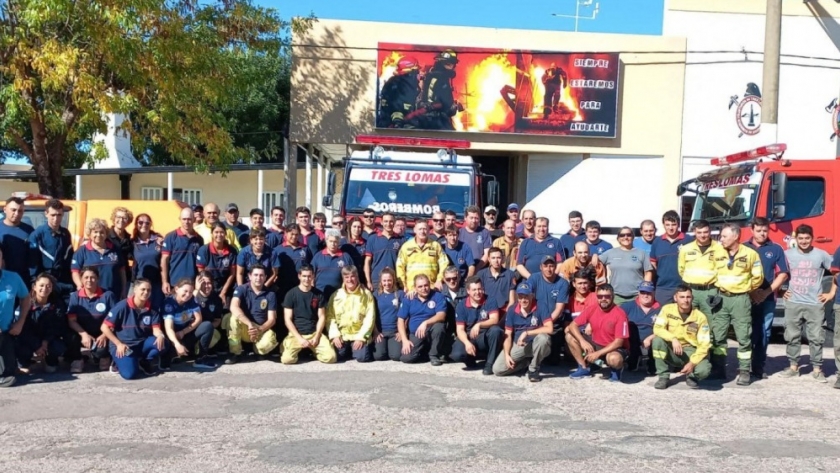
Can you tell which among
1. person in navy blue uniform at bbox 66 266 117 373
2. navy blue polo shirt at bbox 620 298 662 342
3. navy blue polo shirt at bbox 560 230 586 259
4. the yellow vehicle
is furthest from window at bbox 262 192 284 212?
navy blue polo shirt at bbox 620 298 662 342

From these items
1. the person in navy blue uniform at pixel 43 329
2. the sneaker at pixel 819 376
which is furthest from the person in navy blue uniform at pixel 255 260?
the sneaker at pixel 819 376

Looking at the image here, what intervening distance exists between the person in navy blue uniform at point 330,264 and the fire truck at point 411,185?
5.99 ft

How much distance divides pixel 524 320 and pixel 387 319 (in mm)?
1662

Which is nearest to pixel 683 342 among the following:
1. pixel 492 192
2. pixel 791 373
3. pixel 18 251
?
pixel 791 373

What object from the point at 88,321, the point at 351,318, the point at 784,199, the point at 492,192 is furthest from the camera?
the point at 492,192

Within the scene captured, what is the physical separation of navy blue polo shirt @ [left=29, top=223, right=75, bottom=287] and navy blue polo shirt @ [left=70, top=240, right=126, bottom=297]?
0.70 feet

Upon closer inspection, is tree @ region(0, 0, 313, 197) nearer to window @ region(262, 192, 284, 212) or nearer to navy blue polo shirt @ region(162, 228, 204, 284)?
navy blue polo shirt @ region(162, 228, 204, 284)

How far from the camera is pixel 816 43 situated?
19.1m

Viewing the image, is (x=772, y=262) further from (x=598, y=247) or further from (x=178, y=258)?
(x=178, y=258)

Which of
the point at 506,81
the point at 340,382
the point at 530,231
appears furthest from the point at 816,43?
the point at 340,382

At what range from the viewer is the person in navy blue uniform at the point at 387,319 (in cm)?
891

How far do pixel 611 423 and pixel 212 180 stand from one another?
22.6 m

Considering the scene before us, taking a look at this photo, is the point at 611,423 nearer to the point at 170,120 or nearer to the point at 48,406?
the point at 48,406

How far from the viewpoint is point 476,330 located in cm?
850
